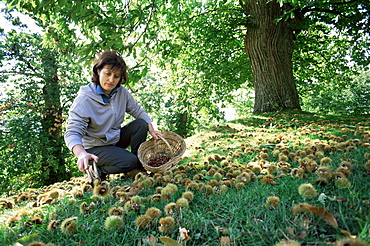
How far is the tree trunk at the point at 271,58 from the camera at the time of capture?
6984 mm

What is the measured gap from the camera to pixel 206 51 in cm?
838

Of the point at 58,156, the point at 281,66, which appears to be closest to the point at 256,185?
the point at 281,66

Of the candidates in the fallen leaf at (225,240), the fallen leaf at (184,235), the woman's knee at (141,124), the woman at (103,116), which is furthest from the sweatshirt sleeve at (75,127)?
the fallen leaf at (225,240)

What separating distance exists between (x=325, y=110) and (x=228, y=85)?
646 centimetres

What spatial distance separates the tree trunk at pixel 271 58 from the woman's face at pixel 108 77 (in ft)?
17.0

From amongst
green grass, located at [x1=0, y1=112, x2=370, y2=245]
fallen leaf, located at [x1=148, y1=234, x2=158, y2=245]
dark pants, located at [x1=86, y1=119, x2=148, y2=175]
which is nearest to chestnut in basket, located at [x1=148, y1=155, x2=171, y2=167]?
dark pants, located at [x1=86, y1=119, x2=148, y2=175]

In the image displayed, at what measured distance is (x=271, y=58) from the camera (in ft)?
23.2

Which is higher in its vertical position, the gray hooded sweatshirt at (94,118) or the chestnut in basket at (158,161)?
Result: the gray hooded sweatshirt at (94,118)

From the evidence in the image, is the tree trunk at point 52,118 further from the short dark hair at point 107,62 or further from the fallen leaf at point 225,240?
the fallen leaf at point 225,240

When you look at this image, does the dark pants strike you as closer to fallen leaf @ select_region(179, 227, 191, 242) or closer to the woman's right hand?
the woman's right hand

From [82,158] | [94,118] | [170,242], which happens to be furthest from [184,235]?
[94,118]

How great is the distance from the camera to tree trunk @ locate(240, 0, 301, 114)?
6.98 meters

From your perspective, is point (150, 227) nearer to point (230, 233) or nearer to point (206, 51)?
point (230, 233)

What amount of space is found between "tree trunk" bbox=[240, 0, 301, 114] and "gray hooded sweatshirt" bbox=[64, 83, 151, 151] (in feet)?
16.0
